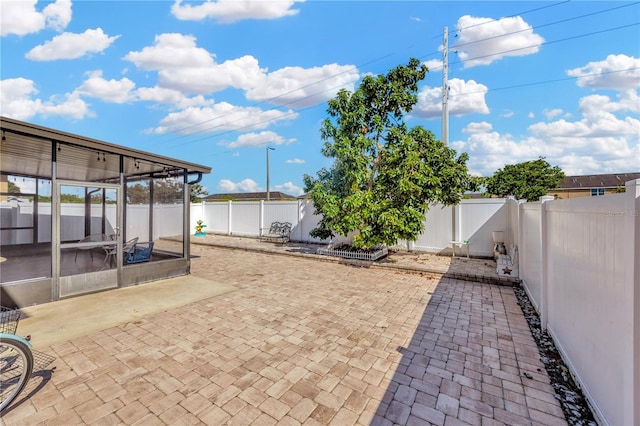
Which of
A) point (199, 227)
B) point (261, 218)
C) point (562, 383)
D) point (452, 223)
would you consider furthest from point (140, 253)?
point (452, 223)

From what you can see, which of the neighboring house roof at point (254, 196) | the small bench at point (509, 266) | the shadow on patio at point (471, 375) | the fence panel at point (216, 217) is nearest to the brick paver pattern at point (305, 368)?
the shadow on patio at point (471, 375)

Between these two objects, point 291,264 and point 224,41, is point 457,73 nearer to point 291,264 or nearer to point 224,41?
point 291,264

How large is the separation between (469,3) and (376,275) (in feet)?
29.1

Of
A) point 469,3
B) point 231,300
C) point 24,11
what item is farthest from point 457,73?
point 24,11

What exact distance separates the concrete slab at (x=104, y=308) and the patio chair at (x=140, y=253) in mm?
823

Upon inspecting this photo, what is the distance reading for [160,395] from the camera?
242 cm

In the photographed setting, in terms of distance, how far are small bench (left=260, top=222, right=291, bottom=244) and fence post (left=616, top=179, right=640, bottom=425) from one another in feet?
A: 36.6

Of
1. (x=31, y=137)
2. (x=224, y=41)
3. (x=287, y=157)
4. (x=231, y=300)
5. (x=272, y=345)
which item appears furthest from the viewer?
(x=287, y=157)

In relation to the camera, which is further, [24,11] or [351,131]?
[351,131]

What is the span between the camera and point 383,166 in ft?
26.5

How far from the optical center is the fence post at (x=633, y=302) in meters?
1.46

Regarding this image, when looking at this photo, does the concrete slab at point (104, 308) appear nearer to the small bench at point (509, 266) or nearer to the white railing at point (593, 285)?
the white railing at point (593, 285)

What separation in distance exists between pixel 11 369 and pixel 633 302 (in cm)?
507

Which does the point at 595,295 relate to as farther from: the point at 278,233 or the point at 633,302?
the point at 278,233
